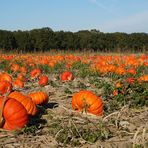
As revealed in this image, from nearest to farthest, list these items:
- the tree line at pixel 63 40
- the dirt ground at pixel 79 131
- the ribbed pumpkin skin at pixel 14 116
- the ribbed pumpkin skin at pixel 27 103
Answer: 1. the dirt ground at pixel 79 131
2. the ribbed pumpkin skin at pixel 14 116
3. the ribbed pumpkin skin at pixel 27 103
4. the tree line at pixel 63 40

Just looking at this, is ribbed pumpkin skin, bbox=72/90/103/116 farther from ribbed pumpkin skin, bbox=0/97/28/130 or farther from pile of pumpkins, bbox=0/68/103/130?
ribbed pumpkin skin, bbox=0/97/28/130

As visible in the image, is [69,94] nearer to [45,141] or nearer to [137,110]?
[137,110]

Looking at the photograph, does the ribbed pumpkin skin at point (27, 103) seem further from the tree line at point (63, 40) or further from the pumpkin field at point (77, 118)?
the tree line at point (63, 40)

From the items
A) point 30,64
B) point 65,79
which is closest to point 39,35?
point 30,64

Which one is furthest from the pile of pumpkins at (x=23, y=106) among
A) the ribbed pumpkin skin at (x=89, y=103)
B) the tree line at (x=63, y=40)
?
the tree line at (x=63, y=40)

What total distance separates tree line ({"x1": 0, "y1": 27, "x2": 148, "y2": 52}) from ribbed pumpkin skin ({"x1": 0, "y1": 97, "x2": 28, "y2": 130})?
2396 centimetres

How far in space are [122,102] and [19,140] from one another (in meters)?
2.18

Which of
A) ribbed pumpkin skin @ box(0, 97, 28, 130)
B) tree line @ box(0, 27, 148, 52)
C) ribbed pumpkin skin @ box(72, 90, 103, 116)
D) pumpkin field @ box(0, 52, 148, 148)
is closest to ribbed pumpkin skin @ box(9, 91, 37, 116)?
pumpkin field @ box(0, 52, 148, 148)

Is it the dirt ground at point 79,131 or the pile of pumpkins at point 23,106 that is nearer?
the dirt ground at point 79,131

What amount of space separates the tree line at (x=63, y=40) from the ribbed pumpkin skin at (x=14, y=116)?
943 inches

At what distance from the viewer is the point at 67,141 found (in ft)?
13.8

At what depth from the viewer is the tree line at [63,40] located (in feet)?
101

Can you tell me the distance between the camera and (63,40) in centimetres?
3431

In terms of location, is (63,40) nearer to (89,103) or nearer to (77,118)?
(89,103)
